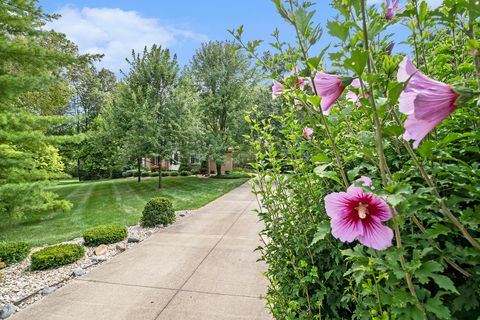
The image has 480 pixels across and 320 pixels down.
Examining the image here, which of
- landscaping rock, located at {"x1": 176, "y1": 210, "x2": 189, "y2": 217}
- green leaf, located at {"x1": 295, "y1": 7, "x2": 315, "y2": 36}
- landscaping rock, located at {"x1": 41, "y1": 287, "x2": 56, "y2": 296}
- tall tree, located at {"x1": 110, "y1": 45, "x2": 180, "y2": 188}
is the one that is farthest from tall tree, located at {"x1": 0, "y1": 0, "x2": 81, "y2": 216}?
green leaf, located at {"x1": 295, "y1": 7, "x2": 315, "y2": 36}

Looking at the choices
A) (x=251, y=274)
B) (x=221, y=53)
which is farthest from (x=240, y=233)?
(x=221, y=53)

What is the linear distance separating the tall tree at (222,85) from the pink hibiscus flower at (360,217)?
54.0 feet

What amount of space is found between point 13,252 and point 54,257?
96cm

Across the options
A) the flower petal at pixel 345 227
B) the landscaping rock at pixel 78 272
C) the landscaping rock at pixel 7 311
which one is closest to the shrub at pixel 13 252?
the landscaping rock at pixel 78 272

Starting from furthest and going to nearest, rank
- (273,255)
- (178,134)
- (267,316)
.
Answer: (178,134) → (267,316) → (273,255)

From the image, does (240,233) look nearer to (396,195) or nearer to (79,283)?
(79,283)

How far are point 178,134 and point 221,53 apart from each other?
8057mm

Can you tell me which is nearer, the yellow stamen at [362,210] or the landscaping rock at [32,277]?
the yellow stamen at [362,210]

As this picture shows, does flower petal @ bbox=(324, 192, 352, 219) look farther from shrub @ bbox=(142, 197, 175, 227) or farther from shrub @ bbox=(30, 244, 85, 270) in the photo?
shrub @ bbox=(142, 197, 175, 227)

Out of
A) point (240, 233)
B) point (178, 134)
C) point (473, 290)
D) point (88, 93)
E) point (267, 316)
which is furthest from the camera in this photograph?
point (88, 93)

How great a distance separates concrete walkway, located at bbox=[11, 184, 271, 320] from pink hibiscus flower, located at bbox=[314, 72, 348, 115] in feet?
5.91

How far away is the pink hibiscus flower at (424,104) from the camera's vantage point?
59 centimetres

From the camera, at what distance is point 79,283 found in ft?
12.2

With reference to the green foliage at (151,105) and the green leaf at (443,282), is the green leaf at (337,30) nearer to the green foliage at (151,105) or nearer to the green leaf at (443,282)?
the green leaf at (443,282)
